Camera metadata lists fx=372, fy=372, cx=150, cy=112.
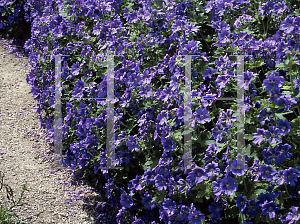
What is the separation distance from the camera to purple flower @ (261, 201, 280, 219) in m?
2.39

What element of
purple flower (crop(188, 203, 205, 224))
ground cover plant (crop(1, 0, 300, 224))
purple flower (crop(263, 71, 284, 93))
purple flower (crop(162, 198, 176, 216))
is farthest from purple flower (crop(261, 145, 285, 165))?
purple flower (crop(162, 198, 176, 216))

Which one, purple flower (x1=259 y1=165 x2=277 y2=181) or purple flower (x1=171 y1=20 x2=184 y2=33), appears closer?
purple flower (x1=259 y1=165 x2=277 y2=181)

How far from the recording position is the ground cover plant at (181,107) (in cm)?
254

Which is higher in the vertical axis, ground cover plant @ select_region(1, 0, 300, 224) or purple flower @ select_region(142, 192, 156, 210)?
ground cover plant @ select_region(1, 0, 300, 224)

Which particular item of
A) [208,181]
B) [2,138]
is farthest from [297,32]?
[2,138]

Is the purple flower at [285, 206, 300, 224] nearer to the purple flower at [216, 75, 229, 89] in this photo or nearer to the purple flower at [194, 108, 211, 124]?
Answer: the purple flower at [194, 108, 211, 124]

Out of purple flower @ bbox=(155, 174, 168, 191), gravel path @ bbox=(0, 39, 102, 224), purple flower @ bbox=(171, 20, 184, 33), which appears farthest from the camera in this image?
gravel path @ bbox=(0, 39, 102, 224)

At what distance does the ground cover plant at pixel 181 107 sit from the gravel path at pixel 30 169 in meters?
0.32

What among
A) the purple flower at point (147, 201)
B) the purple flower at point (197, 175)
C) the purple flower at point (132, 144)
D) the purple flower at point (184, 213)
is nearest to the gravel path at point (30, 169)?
the purple flower at point (147, 201)

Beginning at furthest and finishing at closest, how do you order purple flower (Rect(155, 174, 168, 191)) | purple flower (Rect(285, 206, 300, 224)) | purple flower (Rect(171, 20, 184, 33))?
purple flower (Rect(171, 20, 184, 33)), purple flower (Rect(155, 174, 168, 191)), purple flower (Rect(285, 206, 300, 224))

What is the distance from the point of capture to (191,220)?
263 centimetres

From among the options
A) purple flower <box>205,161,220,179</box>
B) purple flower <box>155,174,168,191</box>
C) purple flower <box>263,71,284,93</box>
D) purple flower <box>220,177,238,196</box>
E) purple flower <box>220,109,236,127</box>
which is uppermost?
purple flower <box>263,71,284,93</box>

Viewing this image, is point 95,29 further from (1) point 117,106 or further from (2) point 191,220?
(2) point 191,220

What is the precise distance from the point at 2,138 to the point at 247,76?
3087 mm
